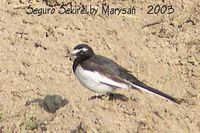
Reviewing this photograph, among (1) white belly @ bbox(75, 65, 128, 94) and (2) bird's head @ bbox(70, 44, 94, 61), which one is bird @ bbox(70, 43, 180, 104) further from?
(2) bird's head @ bbox(70, 44, 94, 61)

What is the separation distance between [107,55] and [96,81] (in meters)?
1.81

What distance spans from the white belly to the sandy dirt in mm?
350

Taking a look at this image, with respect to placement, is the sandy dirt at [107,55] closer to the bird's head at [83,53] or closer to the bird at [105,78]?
the bird at [105,78]

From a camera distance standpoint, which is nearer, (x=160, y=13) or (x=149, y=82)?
(x=149, y=82)

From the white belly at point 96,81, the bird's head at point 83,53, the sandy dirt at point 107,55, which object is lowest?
the sandy dirt at point 107,55

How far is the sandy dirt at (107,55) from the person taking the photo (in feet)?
24.0

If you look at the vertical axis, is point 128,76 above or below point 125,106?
above

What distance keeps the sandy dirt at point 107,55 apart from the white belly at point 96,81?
35 centimetres

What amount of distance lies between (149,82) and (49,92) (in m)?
1.54

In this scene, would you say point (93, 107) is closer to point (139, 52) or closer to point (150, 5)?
point (139, 52)

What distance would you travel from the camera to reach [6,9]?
31.5 feet

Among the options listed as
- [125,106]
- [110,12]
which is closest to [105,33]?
[110,12]

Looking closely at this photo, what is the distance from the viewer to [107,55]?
8875 millimetres

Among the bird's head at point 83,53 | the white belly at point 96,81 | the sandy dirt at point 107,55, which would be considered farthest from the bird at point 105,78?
the sandy dirt at point 107,55
